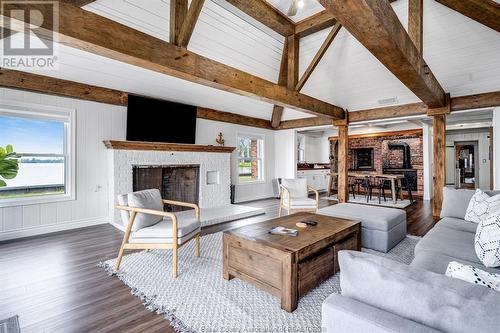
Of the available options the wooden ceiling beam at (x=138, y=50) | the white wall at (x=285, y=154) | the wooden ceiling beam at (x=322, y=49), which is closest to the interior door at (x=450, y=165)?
the white wall at (x=285, y=154)

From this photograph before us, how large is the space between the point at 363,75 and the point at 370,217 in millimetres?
3444

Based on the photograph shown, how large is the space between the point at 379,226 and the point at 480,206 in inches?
40.3

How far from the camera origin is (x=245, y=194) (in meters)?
7.09

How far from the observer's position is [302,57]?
5.57 m

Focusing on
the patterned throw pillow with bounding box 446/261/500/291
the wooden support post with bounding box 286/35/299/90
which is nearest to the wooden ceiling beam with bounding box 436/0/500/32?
the wooden support post with bounding box 286/35/299/90

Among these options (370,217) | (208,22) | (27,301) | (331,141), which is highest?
(208,22)

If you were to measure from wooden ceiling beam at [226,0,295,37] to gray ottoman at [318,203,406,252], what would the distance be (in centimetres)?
352

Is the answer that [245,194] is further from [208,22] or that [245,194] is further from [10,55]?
[10,55]

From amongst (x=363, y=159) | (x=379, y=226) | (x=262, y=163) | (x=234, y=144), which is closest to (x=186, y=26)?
(x=379, y=226)

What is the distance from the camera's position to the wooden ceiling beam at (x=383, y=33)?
180cm

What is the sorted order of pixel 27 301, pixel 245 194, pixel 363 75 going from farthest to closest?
pixel 245 194
pixel 363 75
pixel 27 301

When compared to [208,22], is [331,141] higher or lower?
lower

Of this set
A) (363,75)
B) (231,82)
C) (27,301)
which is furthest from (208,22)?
(27,301)

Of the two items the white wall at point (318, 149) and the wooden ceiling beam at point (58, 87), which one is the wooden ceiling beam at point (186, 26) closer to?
the wooden ceiling beam at point (58, 87)
